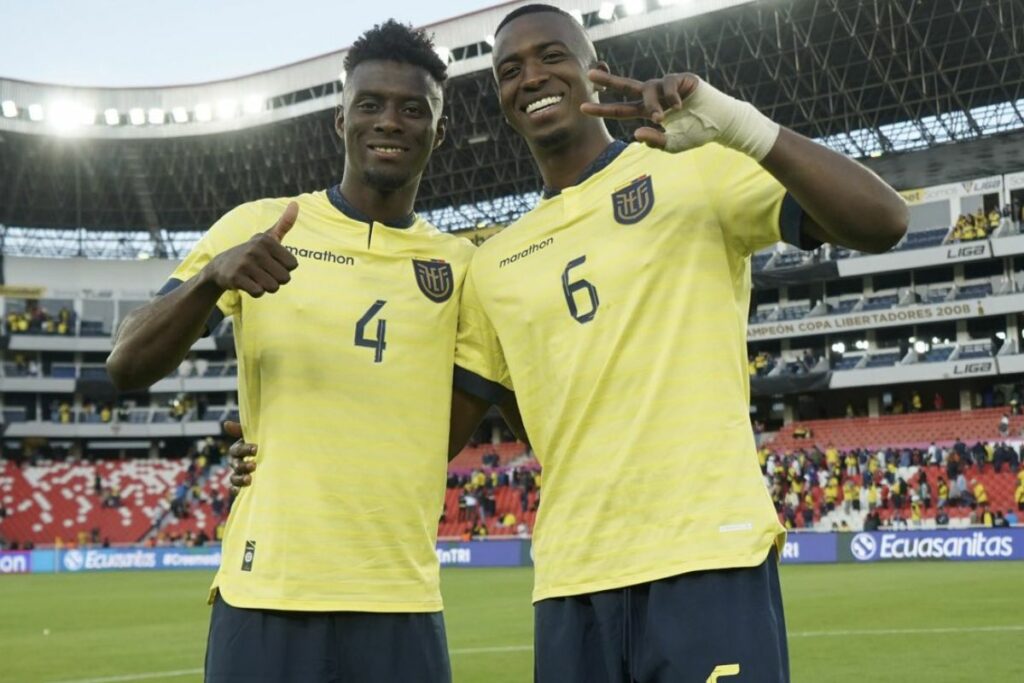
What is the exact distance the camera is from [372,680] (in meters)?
3.77

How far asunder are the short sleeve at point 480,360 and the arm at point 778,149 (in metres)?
1.23

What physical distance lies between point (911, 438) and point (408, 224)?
4299cm

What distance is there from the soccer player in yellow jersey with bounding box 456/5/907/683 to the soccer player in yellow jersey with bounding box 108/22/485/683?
0.46 m

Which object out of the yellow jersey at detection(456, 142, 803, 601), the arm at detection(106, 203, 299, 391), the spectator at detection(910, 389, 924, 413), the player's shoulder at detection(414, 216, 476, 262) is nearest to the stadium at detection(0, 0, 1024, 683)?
the spectator at detection(910, 389, 924, 413)

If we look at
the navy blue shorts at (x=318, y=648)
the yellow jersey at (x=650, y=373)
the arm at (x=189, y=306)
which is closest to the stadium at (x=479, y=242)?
the navy blue shorts at (x=318, y=648)

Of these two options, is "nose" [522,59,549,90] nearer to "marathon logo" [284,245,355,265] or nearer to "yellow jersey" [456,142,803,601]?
"yellow jersey" [456,142,803,601]

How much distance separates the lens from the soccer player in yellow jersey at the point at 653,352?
3199 millimetres

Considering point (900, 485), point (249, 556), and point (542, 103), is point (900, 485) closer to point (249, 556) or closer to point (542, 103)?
point (542, 103)

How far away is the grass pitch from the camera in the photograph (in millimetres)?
10812

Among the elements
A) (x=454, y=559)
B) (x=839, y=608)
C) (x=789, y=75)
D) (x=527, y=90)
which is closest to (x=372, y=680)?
(x=527, y=90)

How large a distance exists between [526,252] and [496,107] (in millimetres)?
47420

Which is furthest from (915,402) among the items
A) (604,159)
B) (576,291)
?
(576,291)

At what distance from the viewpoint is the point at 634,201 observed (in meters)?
3.64

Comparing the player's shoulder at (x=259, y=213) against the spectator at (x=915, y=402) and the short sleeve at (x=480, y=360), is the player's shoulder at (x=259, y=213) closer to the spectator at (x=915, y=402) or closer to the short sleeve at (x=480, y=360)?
the short sleeve at (x=480, y=360)
